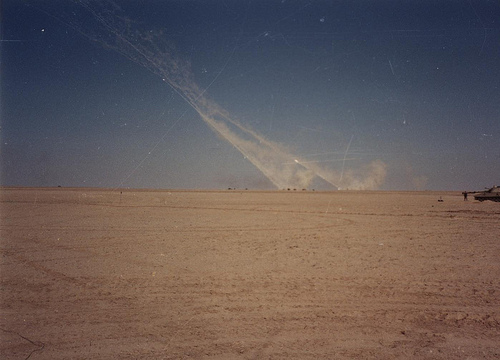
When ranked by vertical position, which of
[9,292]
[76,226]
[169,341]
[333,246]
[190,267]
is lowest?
[169,341]

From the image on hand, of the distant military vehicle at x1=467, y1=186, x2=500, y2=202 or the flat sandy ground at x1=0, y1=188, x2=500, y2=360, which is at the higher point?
the distant military vehicle at x1=467, y1=186, x2=500, y2=202

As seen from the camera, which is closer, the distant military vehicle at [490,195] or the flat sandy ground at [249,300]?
the flat sandy ground at [249,300]

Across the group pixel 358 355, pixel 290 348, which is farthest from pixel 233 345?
pixel 358 355

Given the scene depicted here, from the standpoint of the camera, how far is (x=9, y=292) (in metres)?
5.20

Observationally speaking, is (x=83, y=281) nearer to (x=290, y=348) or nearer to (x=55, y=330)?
(x=55, y=330)

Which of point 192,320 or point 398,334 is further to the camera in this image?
point 192,320

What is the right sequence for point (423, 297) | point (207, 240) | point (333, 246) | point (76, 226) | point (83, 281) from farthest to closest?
1. point (76, 226)
2. point (207, 240)
3. point (333, 246)
4. point (83, 281)
5. point (423, 297)

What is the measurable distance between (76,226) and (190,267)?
8526mm

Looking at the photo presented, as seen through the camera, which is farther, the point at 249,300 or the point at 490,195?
the point at 490,195

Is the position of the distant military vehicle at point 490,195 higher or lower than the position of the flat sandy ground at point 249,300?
higher

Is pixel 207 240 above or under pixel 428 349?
above

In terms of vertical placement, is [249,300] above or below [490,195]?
below

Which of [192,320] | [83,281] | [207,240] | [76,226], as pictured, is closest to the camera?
[192,320]

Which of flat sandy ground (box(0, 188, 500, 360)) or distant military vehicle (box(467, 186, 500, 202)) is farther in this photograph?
distant military vehicle (box(467, 186, 500, 202))
